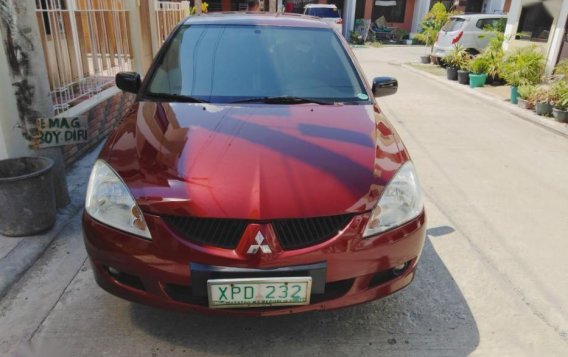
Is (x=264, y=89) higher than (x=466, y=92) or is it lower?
higher

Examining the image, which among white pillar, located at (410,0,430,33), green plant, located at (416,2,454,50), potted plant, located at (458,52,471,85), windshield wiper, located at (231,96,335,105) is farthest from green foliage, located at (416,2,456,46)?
windshield wiper, located at (231,96,335,105)

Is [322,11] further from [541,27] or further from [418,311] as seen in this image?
[418,311]

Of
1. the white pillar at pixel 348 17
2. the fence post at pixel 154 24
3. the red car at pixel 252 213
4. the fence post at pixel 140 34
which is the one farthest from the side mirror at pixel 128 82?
the white pillar at pixel 348 17

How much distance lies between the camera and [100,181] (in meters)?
2.10

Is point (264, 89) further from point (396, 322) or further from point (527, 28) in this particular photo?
point (527, 28)

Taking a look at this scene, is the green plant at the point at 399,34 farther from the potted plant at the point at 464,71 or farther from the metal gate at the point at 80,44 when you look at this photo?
the metal gate at the point at 80,44

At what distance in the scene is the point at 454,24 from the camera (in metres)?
13.8

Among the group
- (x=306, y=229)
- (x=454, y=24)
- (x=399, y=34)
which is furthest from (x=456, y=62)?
(x=399, y=34)

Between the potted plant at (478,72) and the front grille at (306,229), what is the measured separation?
9881 mm

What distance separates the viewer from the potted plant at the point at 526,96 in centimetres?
800

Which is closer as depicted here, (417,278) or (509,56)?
(417,278)

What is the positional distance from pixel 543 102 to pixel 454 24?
7.23m

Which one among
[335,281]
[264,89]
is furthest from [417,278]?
[264,89]

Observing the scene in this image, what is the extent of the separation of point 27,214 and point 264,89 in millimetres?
1855
